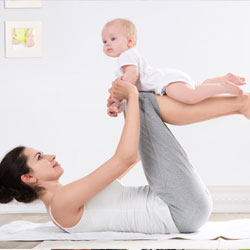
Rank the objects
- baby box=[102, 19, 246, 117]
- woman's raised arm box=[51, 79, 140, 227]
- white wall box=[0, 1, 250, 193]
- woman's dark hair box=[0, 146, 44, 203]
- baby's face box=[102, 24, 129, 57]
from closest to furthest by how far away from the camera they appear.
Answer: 1. woman's raised arm box=[51, 79, 140, 227]
2. baby box=[102, 19, 246, 117]
3. woman's dark hair box=[0, 146, 44, 203]
4. baby's face box=[102, 24, 129, 57]
5. white wall box=[0, 1, 250, 193]

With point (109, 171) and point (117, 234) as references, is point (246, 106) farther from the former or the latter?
point (117, 234)

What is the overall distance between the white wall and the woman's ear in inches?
82.5

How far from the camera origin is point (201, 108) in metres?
2.04

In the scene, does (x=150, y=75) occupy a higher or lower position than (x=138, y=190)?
higher

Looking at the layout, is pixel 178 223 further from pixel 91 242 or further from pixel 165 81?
pixel 165 81

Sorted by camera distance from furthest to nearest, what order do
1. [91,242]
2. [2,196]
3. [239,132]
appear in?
[239,132]
[2,196]
[91,242]

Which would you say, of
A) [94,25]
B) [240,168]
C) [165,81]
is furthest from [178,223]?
[94,25]

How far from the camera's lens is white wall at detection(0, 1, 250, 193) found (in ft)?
13.7

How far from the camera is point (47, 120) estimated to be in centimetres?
424

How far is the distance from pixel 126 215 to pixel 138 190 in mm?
145

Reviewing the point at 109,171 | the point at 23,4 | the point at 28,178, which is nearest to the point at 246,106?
the point at 109,171

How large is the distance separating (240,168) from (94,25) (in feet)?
5.80

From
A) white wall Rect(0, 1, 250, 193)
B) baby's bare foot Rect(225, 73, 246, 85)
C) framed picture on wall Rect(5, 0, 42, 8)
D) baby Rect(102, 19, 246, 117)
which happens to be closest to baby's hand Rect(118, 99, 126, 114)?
baby Rect(102, 19, 246, 117)

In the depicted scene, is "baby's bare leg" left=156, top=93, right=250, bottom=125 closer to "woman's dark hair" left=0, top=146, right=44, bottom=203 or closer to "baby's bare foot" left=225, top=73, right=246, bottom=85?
"baby's bare foot" left=225, top=73, right=246, bottom=85
